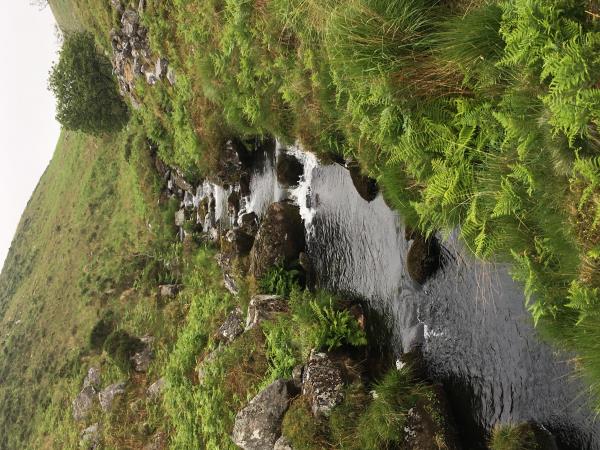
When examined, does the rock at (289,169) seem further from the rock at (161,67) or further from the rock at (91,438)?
the rock at (91,438)

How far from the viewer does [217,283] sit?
17797 millimetres

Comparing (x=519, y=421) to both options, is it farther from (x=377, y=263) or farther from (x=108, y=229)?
Result: (x=108, y=229)

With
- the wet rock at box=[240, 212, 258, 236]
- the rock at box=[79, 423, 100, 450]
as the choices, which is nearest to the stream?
the wet rock at box=[240, 212, 258, 236]

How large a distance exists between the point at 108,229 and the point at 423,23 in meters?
29.6

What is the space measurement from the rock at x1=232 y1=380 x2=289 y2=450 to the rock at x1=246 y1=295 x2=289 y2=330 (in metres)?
2.32

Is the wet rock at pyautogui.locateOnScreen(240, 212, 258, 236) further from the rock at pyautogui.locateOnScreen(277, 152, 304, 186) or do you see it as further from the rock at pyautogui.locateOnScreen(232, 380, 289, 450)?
the rock at pyautogui.locateOnScreen(232, 380, 289, 450)

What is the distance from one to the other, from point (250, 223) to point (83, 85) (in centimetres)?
1677

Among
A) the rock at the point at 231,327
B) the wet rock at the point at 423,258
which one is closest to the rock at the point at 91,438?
→ the rock at the point at 231,327

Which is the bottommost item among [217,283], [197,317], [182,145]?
[197,317]

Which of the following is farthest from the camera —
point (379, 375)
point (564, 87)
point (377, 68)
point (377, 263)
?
point (377, 263)

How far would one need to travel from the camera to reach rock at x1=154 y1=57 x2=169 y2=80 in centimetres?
1786

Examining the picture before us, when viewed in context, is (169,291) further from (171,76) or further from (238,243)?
(171,76)

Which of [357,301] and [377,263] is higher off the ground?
[377,263]

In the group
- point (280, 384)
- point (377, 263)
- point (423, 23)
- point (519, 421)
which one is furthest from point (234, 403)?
point (423, 23)
